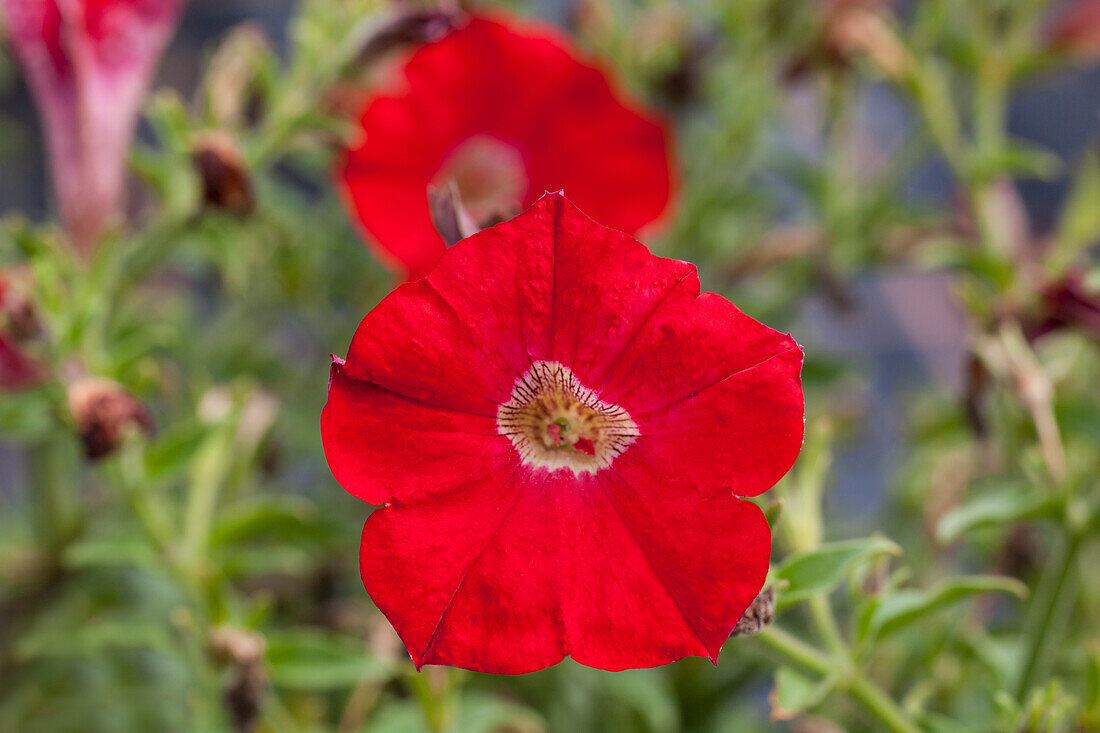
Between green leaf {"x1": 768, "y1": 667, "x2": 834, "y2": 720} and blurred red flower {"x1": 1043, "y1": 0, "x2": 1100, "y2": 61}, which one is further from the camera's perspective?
blurred red flower {"x1": 1043, "y1": 0, "x2": 1100, "y2": 61}

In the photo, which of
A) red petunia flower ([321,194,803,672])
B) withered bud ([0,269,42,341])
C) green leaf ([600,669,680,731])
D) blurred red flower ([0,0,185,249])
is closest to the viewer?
red petunia flower ([321,194,803,672])

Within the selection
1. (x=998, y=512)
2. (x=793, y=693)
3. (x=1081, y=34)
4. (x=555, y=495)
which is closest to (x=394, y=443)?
(x=555, y=495)

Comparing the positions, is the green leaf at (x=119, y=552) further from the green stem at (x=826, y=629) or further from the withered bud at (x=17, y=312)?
the green stem at (x=826, y=629)

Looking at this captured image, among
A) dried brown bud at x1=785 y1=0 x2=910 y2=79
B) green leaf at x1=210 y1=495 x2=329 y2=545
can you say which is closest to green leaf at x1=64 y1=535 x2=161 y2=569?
green leaf at x1=210 y1=495 x2=329 y2=545

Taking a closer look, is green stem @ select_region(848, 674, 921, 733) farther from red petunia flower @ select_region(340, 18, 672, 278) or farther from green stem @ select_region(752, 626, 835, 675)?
red petunia flower @ select_region(340, 18, 672, 278)

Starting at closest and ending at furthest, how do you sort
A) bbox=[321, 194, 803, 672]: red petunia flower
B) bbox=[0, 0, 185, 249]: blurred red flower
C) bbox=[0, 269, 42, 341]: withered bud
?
1. bbox=[321, 194, 803, 672]: red petunia flower
2. bbox=[0, 269, 42, 341]: withered bud
3. bbox=[0, 0, 185, 249]: blurred red flower

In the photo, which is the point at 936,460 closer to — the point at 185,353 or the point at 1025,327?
the point at 1025,327
